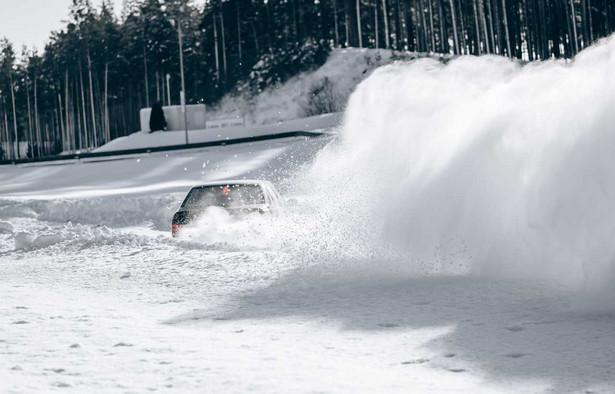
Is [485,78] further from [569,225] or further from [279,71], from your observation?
[279,71]

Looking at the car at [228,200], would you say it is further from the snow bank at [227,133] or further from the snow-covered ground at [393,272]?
the snow bank at [227,133]

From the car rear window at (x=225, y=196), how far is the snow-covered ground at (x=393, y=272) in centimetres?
42

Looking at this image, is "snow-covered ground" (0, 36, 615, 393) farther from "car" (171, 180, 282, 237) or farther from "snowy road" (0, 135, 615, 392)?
"car" (171, 180, 282, 237)

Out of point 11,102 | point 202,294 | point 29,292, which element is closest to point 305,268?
point 202,294

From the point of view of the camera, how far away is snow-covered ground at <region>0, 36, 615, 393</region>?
22.9 ft

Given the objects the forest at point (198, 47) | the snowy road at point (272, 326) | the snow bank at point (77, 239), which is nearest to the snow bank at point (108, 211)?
the snow bank at point (77, 239)

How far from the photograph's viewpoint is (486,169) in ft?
39.0

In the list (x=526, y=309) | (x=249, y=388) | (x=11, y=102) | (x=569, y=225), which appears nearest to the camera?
(x=249, y=388)

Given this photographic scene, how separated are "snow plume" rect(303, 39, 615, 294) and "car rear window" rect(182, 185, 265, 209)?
1702 millimetres

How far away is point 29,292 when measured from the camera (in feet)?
37.9

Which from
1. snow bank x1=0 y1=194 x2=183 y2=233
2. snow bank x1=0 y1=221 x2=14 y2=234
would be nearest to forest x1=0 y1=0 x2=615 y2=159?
snow bank x1=0 y1=194 x2=183 y2=233

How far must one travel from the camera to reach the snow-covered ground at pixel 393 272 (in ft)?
22.9

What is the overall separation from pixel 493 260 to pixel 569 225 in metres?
1.49

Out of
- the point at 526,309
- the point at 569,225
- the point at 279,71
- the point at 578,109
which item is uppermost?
the point at 279,71
